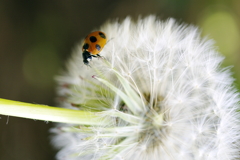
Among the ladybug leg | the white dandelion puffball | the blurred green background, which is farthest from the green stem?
the blurred green background

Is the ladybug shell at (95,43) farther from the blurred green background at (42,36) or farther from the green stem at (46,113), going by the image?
the blurred green background at (42,36)

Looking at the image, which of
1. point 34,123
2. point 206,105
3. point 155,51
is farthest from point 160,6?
point 34,123

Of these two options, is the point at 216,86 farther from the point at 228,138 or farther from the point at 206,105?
the point at 228,138

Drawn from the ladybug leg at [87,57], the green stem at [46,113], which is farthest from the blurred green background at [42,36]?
the green stem at [46,113]

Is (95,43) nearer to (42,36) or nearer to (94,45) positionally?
(94,45)

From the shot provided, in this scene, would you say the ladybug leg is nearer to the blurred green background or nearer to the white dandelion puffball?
the white dandelion puffball

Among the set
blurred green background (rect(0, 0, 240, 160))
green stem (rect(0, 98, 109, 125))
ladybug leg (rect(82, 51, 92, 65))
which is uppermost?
blurred green background (rect(0, 0, 240, 160))

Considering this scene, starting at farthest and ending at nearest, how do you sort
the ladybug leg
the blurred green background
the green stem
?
the blurred green background, the ladybug leg, the green stem
